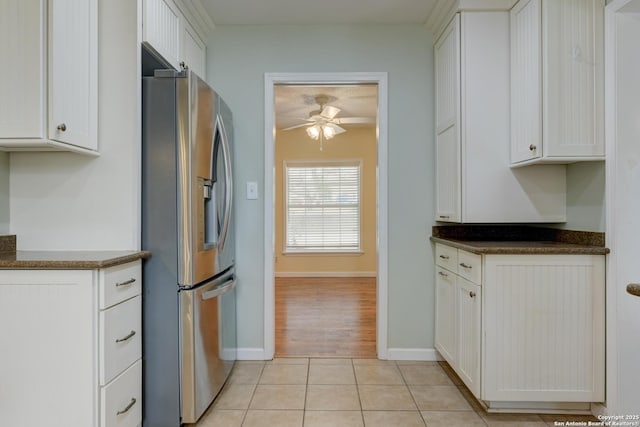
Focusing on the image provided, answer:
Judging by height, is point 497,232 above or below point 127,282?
above

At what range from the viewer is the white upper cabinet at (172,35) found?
5.83 ft

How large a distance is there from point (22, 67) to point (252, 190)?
1.44m

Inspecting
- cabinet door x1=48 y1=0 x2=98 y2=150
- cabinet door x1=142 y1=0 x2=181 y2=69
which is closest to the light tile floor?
cabinet door x1=48 y1=0 x2=98 y2=150

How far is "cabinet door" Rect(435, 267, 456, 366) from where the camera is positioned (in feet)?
7.20

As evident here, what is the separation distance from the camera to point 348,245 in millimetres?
5902

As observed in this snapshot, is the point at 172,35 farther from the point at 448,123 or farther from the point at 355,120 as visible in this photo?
the point at 355,120

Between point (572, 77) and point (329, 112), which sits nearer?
point (572, 77)

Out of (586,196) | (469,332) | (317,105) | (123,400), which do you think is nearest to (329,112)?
(317,105)

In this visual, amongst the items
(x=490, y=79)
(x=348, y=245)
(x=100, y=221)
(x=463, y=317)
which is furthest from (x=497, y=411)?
(x=348, y=245)

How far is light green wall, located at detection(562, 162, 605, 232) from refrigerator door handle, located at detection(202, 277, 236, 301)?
2.11m

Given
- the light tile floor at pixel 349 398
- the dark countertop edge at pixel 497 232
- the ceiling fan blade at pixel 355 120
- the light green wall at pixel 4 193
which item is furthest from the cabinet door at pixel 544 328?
the ceiling fan blade at pixel 355 120

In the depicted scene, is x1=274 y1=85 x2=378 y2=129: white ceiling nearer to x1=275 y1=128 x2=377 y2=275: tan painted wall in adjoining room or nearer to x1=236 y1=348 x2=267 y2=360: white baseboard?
x1=275 y1=128 x2=377 y2=275: tan painted wall in adjoining room

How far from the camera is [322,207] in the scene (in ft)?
19.3

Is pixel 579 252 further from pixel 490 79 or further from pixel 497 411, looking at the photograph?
pixel 490 79
